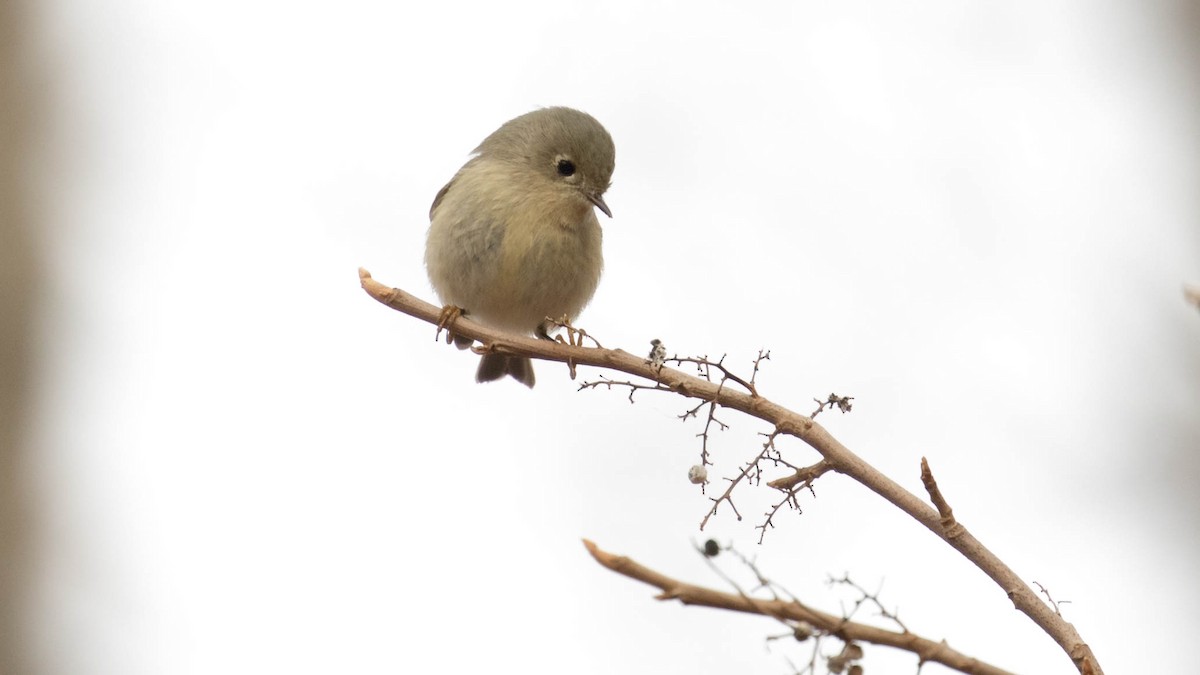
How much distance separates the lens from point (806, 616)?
53.0 inches

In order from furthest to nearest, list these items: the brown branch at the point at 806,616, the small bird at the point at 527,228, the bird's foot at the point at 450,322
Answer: the small bird at the point at 527,228, the bird's foot at the point at 450,322, the brown branch at the point at 806,616

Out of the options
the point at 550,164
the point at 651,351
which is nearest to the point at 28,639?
the point at 550,164

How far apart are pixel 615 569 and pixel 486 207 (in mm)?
3402

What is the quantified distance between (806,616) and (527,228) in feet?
11.1

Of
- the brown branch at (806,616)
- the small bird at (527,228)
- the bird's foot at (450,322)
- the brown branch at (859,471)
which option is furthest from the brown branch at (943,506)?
the small bird at (527,228)

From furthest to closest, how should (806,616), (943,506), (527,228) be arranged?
1. (527,228)
2. (943,506)
3. (806,616)

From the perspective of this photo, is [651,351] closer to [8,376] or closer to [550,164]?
[550,164]

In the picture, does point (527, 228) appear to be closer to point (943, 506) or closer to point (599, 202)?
point (599, 202)

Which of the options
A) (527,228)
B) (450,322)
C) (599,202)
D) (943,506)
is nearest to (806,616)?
(943,506)

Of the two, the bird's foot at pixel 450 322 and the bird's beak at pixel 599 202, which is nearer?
the bird's foot at pixel 450 322

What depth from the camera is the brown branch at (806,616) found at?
133 cm

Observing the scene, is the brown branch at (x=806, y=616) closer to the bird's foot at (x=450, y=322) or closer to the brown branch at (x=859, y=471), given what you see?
the brown branch at (x=859, y=471)

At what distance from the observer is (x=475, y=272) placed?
4633mm

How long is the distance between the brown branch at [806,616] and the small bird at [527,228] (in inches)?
129
